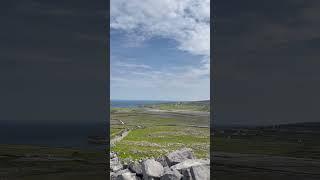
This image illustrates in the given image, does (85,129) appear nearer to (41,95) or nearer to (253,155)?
(41,95)

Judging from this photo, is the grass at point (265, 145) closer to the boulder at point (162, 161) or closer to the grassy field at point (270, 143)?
the grassy field at point (270, 143)

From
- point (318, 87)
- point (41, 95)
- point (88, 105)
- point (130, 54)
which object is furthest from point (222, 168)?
point (130, 54)

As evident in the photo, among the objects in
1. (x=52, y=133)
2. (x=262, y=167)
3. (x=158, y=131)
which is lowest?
(x=262, y=167)

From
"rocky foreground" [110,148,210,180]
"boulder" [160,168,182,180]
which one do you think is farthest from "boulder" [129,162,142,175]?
"boulder" [160,168,182,180]

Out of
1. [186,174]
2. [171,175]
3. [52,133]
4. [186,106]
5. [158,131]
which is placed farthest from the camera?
[158,131]

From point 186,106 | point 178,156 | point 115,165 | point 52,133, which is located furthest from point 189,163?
point 52,133

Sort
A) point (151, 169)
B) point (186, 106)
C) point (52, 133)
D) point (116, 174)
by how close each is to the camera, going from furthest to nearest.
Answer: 1. point (186, 106)
2. point (116, 174)
3. point (151, 169)
4. point (52, 133)

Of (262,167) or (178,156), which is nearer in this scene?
(262,167)

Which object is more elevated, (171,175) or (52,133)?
(52,133)

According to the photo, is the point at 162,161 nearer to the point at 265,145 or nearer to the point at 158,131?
the point at 158,131

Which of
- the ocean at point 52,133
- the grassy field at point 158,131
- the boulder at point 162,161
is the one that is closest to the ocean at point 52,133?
the ocean at point 52,133
